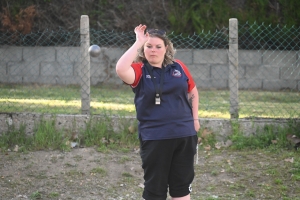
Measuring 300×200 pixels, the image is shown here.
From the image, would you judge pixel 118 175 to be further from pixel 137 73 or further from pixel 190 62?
pixel 190 62

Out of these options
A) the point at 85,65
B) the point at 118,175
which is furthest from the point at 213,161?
the point at 85,65

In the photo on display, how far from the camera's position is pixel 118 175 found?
618cm

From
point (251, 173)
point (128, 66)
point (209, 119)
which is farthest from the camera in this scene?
point (209, 119)

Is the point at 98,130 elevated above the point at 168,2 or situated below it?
below

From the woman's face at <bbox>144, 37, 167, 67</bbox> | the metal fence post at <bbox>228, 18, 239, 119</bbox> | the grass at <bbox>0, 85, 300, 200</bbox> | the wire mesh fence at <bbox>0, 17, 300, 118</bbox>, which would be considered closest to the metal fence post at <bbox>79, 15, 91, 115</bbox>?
the grass at <bbox>0, 85, 300, 200</bbox>

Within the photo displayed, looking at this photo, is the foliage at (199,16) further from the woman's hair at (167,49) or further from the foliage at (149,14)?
the woman's hair at (167,49)

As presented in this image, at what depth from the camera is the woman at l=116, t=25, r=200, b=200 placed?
153 inches

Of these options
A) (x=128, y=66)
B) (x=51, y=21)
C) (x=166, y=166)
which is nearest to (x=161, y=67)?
(x=128, y=66)

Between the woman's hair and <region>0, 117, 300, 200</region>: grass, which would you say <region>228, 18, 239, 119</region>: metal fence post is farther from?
the woman's hair

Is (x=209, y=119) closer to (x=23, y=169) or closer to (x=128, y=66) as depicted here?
(x=23, y=169)

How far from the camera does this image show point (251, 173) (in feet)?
20.2

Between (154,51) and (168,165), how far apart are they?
804 millimetres

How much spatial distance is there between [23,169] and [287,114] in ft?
11.2

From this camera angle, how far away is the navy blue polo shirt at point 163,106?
3902 millimetres
